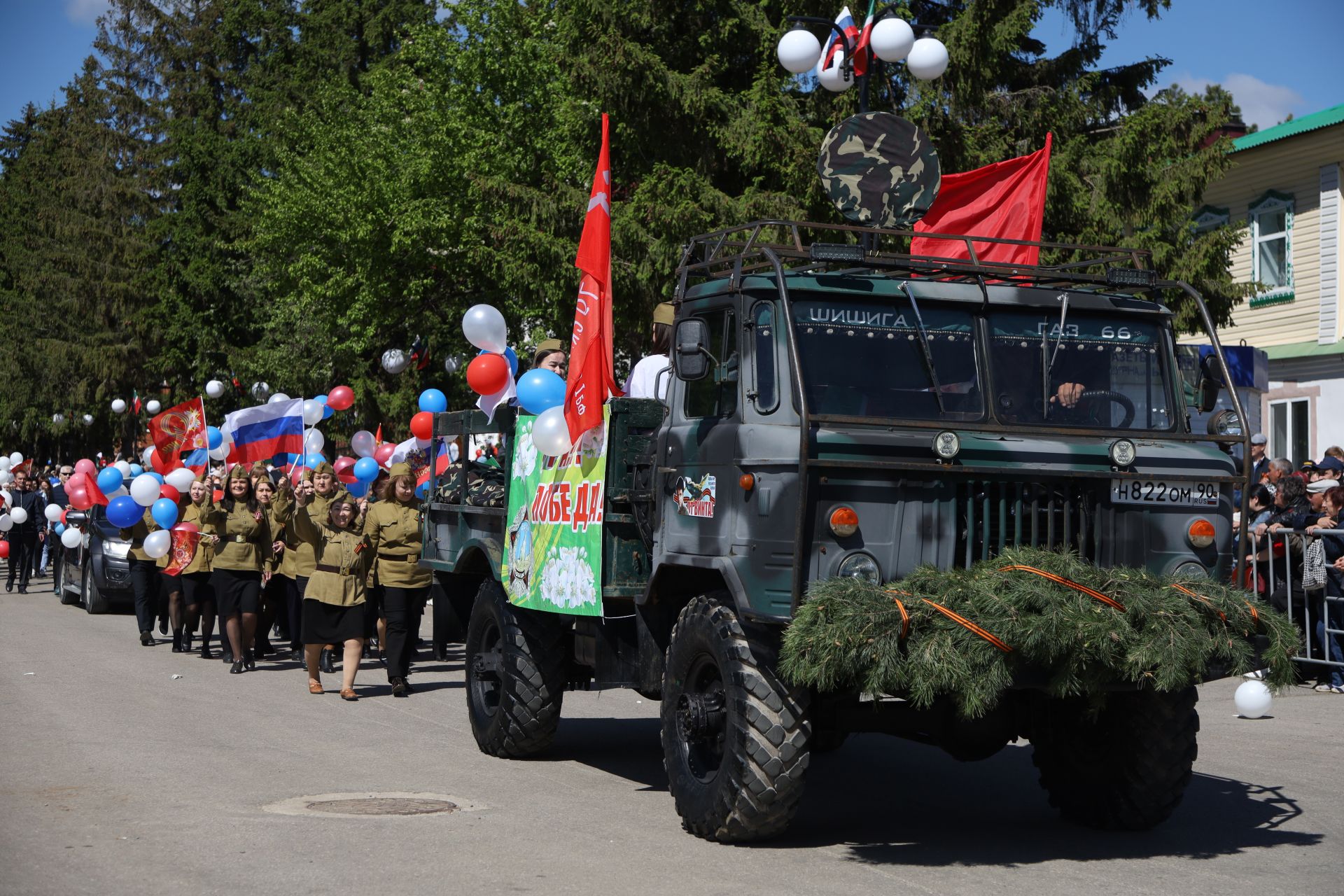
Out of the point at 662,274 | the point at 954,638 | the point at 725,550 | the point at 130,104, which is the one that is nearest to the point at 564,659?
the point at 725,550

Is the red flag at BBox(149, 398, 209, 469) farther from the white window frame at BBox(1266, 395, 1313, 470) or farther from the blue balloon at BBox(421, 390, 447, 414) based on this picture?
the white window frame at BBox(1266, 395, 1313, 470)

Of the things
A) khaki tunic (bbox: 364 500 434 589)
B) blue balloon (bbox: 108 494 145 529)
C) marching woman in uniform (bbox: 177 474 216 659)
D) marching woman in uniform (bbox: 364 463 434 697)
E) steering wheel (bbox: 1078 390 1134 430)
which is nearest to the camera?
steering wheel (bbox: 1078 390 1134 430)

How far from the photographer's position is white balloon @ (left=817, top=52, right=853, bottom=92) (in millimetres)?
15414

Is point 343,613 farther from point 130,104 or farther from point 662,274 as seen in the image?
point 130,104

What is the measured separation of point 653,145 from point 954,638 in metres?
16.0

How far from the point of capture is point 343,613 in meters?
13.8

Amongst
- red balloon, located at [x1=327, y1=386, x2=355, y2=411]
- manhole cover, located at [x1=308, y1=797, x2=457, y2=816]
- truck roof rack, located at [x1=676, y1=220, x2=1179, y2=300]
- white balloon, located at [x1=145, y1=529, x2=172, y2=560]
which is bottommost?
manhole cover, located at [x1=308, y1=797, x2=457, y2=816]

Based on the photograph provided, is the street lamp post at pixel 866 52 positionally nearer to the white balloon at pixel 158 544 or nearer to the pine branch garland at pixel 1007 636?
the pine branch garland at pixel 1007 636

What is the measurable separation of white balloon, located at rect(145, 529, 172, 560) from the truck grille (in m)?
12.1

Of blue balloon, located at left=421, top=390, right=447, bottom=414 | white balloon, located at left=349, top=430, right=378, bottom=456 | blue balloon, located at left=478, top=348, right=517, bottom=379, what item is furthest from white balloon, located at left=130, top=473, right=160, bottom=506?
blue balloon, located at left=478, top=348, right=517, bottom=379

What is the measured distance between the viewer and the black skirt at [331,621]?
1373cm

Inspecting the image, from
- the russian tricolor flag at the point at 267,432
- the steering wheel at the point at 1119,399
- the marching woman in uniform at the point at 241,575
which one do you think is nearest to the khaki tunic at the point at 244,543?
the marching woman in uniform at the point at 241,575

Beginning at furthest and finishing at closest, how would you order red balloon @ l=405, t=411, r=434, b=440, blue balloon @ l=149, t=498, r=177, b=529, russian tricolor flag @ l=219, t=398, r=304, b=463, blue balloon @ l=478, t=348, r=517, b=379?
1. russian tricolor flag @ l=219, t=398, r=304, b=463
2. blue balloon @ l=149, t=498, r=177, b=529
3. red balloon @ l=405, t=411, r=434, b=440
4. blue balloon @ l=478, t=348, r=517, b=379

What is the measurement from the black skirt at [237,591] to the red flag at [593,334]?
299 inches
